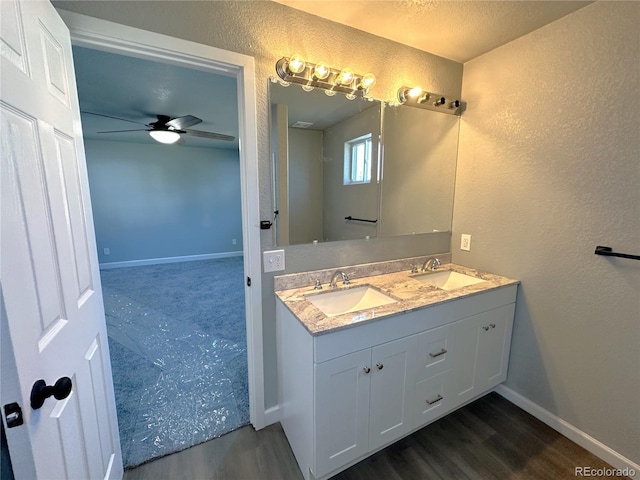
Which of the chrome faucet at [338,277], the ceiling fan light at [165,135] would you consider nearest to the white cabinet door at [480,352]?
the chrome faucet at [338,277]

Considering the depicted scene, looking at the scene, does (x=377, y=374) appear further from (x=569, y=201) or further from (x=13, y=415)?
(x=569, y=201)

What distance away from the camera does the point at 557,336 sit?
164 cm

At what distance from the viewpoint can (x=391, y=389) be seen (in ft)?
4.54

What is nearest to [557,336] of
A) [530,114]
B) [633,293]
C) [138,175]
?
[633,293]

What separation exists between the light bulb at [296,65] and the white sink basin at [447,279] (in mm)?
1485

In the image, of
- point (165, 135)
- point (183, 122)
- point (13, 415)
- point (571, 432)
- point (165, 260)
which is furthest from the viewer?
point (165, 260)

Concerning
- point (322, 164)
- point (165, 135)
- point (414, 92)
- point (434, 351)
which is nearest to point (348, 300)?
point (434, 351)

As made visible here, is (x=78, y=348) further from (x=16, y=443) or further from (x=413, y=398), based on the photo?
(x=413, y=398)

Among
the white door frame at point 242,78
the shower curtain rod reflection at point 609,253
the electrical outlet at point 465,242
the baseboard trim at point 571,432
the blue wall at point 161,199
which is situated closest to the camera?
the white door frame at point 242,78

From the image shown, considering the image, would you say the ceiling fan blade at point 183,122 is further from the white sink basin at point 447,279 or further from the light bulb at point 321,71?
the white sink basin at point 447,279

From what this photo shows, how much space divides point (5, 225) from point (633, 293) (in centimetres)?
238

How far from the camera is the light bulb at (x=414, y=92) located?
5.94 ft

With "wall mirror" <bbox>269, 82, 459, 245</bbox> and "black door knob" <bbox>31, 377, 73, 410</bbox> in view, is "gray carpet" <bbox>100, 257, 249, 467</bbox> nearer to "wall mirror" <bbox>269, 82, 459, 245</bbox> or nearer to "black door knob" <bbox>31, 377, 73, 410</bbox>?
"black door knob" <bbox>31, 377, 73, 410</bbox>

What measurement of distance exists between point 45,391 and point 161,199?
5.39 m
